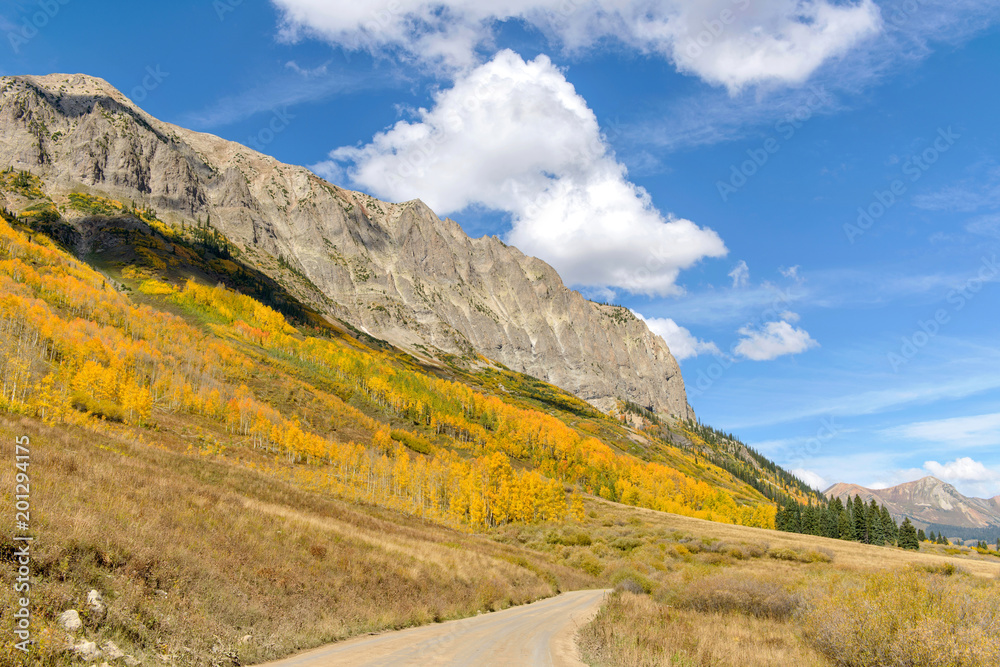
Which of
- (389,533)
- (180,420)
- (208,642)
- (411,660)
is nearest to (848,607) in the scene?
(411,660)

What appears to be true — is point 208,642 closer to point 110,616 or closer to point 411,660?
point 110,616

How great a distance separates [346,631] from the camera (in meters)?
15.0

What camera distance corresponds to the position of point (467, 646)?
15.0 meters

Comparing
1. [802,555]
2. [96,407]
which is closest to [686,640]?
[802,555]

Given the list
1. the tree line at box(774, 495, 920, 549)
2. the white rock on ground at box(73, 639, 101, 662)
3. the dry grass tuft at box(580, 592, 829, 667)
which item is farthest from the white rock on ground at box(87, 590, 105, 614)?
the tree line at box(774, 495, 920, 549)

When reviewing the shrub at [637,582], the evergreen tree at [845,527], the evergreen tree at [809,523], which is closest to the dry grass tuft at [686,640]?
the shrub at [637,582]

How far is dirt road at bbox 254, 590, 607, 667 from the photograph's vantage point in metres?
12.3

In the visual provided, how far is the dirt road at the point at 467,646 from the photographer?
40.3 feet

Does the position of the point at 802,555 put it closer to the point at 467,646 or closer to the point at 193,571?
the point at 467,646

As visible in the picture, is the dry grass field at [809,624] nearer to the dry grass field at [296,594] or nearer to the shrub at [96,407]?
the dry grass field at [296,594]

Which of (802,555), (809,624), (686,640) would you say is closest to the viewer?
(809,624)

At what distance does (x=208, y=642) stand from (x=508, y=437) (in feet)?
529

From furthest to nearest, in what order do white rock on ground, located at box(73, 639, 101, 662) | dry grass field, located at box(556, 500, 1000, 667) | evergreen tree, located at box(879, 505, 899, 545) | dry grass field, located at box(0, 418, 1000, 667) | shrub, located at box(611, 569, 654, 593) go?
evergreen tree, located at box(879, 505, 899, 545) → shrub, located at box(611, 569, 654, 593) → dry grass field, located at box(556, 500, 1000, 667) → dry grass field, located at box(0, 418, 1000, 667) → white rock on ground, located at box(73, 639, 101, 662)

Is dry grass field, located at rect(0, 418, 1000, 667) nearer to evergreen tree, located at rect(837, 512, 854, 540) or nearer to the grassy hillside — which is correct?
the grassy hillside
